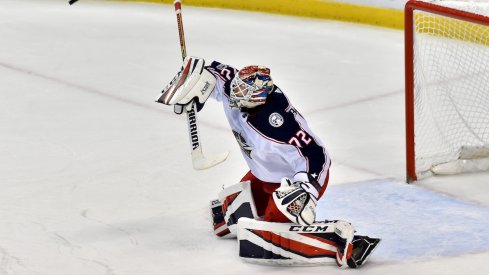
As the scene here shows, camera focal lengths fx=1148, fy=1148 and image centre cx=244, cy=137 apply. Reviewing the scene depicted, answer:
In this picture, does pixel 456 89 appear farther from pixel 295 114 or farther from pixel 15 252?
pixel 15 252

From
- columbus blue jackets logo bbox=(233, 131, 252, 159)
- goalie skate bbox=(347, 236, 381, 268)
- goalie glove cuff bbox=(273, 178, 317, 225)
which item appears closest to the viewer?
goalie glove cuff bbox=(273, 178, 317, 225)

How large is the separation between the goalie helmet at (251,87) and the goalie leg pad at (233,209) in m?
0.32

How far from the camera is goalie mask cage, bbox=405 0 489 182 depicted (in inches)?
170

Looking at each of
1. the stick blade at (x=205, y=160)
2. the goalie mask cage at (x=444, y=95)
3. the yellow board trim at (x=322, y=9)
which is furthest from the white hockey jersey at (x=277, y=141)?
the yellow board trim at (x=322, y=9)

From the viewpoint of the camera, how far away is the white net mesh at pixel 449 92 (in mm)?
4441

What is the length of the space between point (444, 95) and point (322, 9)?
2.63 m

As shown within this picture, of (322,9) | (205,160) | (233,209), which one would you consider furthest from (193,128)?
(322,9)

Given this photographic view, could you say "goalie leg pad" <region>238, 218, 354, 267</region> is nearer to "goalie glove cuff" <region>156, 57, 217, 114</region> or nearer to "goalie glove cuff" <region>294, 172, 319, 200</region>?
"goalie glove cuff" <region>294, 172, 319, 200</region>

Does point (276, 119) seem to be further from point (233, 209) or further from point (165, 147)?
point (165, 147)

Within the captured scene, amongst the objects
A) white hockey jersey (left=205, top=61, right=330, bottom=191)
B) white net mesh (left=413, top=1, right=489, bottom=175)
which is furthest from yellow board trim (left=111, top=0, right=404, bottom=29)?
white hockey jersey (left=205, top=61, right=330, bottom=191)

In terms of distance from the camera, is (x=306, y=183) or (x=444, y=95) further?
(x=444, y=95)

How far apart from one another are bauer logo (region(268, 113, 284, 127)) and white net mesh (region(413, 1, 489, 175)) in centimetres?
101

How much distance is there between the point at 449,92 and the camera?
4629 mm

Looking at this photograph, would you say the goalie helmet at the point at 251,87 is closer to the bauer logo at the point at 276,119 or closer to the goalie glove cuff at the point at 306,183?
the bauer logo at the point at 276,119
